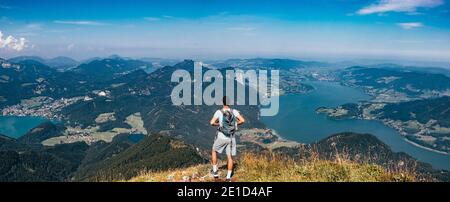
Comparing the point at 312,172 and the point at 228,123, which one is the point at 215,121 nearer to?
the point at 228,123

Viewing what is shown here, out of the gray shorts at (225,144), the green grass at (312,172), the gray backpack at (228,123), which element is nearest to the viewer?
the green grass at (312,172)

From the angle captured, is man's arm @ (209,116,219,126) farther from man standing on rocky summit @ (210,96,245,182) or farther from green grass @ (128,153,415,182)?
green grass @ (128,153,415,182)

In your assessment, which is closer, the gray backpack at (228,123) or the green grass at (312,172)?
the green grass at (312,172)

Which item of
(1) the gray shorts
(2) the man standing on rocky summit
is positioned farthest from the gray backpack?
(1) the gray shorts

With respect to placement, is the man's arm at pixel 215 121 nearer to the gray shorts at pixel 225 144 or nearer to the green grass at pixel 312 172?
the gray shorts at pixel 225 144

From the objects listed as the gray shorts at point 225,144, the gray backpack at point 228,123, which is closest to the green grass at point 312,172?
the gray shorts at point 225,144

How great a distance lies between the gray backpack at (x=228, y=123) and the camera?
14.3 m

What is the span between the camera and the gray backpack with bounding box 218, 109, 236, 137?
14.3 meters

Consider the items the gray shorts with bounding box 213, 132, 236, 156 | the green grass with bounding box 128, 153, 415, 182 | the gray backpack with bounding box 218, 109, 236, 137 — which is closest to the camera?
the green grass with bounding box 128, 153, 415, 182

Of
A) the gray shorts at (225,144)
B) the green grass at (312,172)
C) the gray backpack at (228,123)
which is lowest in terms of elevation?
the green grass at (312,172)

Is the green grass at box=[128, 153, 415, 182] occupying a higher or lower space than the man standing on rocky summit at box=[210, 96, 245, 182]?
lower

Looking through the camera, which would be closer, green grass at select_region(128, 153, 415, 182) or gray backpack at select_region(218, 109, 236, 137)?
green grass at select_region(128, 153, 415, 182)
